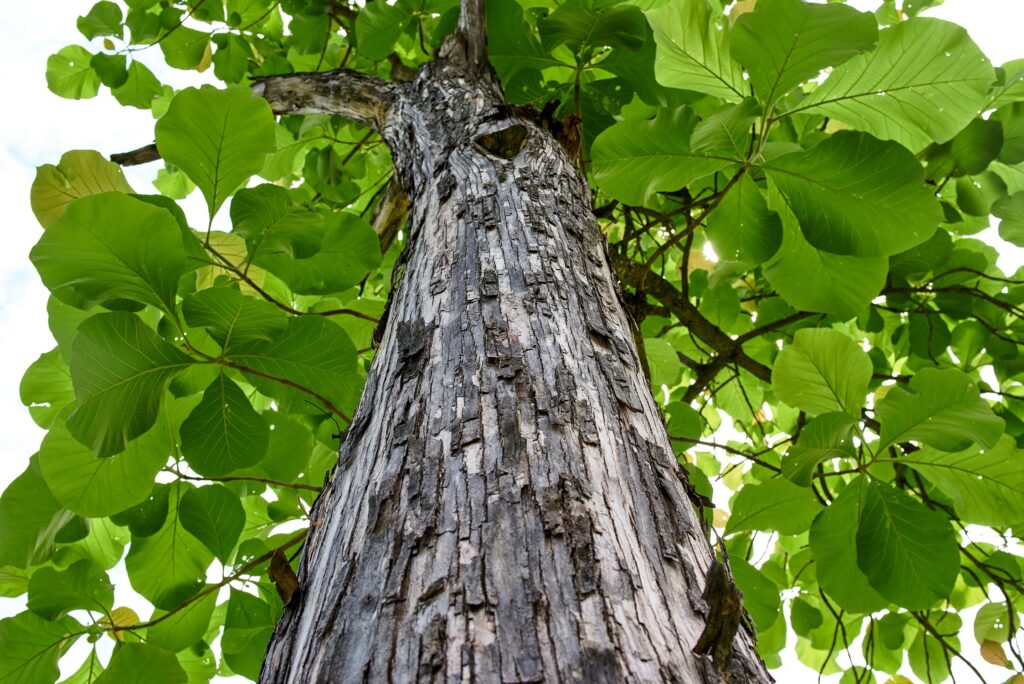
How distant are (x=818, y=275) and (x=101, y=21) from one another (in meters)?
2.42

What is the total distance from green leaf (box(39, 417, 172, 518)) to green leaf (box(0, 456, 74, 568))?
0.14m

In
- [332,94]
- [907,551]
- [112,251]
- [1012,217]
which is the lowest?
[907,551]

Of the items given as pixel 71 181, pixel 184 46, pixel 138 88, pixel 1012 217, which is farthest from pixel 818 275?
pixel 138 88

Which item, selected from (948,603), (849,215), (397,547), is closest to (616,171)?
(849,215)

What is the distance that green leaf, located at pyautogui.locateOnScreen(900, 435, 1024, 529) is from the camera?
54.1 inches

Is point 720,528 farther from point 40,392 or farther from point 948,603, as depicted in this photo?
point 40,392

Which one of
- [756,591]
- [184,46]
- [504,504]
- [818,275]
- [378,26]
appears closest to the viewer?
[504,504]

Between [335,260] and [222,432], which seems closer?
[222,432]

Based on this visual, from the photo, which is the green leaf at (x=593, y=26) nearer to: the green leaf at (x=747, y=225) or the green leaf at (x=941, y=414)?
A: the green leaf at (x=747, y=225)

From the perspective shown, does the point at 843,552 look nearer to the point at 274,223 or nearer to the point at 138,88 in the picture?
the point at 274,223

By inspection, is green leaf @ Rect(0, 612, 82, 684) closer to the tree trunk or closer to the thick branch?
the tree trunk

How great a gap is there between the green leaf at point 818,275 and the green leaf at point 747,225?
21mm

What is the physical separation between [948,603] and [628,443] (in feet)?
7.13

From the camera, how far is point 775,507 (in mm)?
1494
